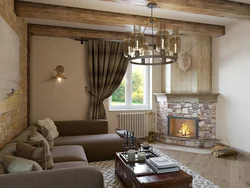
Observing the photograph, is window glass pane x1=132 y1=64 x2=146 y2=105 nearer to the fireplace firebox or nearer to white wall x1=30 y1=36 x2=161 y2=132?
the fireplace firebox

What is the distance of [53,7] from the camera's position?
10.7 feet

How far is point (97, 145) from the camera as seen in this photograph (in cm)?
365

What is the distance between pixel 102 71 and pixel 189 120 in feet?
8.46

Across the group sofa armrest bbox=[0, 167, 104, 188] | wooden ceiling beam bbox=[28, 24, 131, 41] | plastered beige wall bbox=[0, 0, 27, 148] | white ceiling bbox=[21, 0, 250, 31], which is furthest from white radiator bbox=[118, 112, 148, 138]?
sofa armrest bbox=[0, 167, 104, 188]

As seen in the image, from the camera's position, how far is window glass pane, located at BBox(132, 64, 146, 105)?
214 inches

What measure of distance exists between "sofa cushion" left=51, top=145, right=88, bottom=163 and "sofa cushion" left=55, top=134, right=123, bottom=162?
18.8 inches

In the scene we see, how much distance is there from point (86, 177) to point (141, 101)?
157 inches

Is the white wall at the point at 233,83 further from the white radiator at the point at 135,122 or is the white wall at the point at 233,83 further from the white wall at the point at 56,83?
the white wall at the point at 56,83

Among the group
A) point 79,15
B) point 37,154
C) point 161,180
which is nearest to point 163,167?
point 161,180

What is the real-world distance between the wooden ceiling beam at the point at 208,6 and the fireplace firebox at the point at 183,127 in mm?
2514

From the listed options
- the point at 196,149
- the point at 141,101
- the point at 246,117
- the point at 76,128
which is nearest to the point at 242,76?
the point at 246,117

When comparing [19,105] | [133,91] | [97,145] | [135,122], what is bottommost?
[97,145]

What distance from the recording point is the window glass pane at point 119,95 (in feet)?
17.2

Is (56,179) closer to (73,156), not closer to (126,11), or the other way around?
(73,156)
